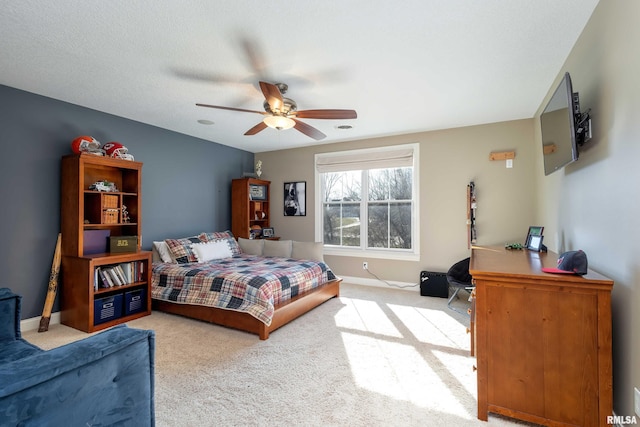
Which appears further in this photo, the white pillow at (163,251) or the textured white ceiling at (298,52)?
the white pillow at (163,251)

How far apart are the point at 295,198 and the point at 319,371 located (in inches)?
148

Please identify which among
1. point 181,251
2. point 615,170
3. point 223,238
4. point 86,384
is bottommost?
point 86,384

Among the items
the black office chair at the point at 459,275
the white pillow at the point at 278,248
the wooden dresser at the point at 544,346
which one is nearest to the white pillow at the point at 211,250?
the white pillow at the point at 278,248

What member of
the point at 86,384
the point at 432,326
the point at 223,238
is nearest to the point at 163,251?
the point at 223,238

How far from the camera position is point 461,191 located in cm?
433

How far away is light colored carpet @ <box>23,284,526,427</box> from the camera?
5.93 ft

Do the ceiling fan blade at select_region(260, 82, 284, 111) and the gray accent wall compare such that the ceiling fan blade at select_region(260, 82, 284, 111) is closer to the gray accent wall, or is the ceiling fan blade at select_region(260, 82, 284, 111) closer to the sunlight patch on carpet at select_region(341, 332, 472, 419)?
the sunlight patch on carpet at select_region(341, 332, 472, 419)

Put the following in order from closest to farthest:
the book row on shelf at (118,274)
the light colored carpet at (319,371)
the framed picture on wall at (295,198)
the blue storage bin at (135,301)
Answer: the light colored carpet at (319,371)
the book row on shelf at (118,274)
the blue storage bin at (135,301)
the framed picture on wall at (295,198)

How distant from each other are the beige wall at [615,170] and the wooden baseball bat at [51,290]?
4.71 meters

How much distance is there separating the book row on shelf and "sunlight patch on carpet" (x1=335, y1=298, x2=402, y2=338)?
2447 millimetres

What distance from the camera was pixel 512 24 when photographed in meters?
2.02

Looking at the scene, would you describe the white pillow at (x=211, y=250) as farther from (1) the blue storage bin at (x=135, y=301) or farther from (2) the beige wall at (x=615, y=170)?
(2) the beige wall at (x=615, y=170)

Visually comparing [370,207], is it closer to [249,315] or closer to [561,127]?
[249,315]

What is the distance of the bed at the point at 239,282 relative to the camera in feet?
9.89
